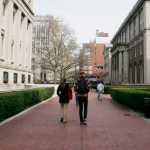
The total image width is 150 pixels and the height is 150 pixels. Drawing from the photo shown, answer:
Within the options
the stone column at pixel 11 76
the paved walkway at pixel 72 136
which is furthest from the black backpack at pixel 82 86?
the stone column at pixel 11 76

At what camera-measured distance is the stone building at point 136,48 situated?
31734 mm

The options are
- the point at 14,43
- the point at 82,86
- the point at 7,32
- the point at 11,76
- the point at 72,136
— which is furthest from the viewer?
the point at 14,43

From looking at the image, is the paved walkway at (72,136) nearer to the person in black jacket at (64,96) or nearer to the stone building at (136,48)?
the person in black jacket at (64,96)

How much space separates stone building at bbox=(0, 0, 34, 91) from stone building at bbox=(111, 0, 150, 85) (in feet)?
74.3

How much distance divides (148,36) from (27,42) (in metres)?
23.5

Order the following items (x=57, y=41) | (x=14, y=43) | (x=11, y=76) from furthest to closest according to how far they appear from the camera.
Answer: (x=57, y=41) → (x=14, y=43) → (x=11, y=76)

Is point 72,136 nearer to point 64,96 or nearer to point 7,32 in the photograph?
point 64,96

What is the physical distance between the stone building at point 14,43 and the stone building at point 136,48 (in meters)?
22.6

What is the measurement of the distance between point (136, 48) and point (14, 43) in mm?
26889

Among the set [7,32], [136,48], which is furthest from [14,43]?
[136,48]

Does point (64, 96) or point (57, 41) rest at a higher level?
point (57, 41)

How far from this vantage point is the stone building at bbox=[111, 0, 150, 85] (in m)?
31.7

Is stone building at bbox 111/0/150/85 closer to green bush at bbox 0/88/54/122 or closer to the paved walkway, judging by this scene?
green bush at bbox 0/88/54/122

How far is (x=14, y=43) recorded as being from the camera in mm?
25766
